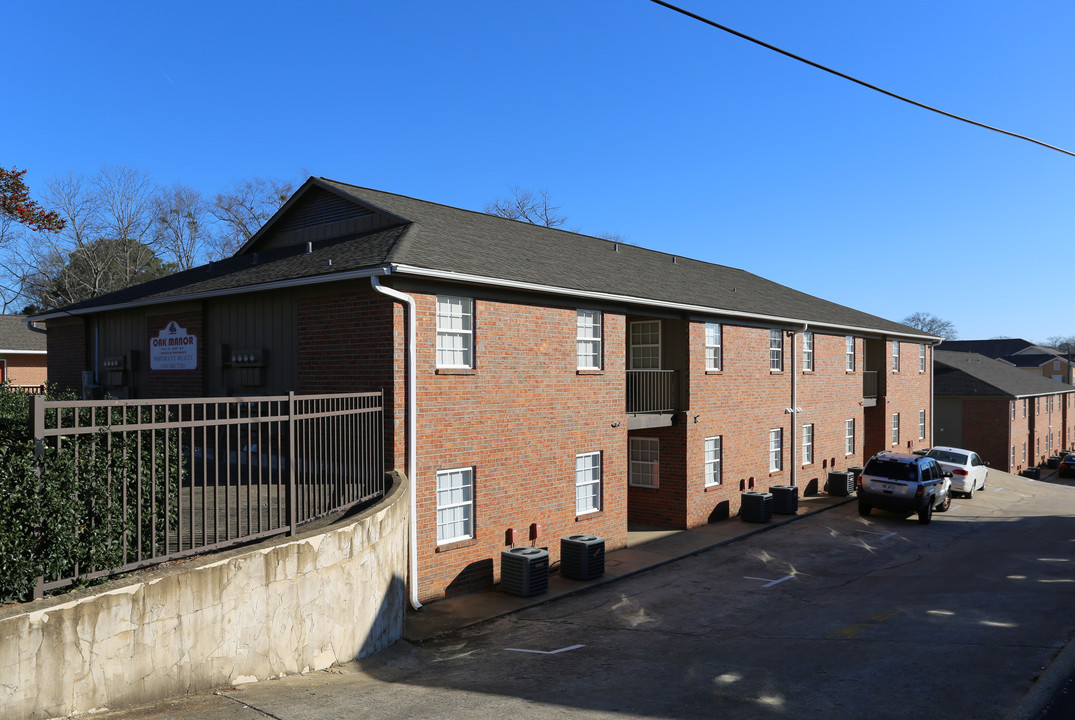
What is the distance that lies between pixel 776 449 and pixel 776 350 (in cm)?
325

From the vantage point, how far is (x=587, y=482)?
55.5ft

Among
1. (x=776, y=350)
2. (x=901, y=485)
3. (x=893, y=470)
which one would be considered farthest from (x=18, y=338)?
(x=901, y=485)

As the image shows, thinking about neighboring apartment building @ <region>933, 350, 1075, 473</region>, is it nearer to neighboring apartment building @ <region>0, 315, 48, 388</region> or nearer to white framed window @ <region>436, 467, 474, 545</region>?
white framed window @ <region>436, 467, 474, 545</region>

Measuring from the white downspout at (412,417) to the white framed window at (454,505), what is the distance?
768mm

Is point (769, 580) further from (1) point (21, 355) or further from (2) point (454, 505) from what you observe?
(1) point (21, 355)

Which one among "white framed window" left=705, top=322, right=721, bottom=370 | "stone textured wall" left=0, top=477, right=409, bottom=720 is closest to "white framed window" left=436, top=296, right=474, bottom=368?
"stone textured wall" left=0, top=477, right=409, bottom=720

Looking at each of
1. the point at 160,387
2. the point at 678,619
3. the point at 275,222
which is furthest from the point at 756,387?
the point at 160,387

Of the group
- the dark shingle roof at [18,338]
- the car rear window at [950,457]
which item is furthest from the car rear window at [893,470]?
the dark shingle roof at [18,338]

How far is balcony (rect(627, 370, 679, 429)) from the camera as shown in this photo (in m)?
19.2

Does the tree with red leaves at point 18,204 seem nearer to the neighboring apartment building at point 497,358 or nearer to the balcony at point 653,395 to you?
the neighboring apartment building at point 497,358

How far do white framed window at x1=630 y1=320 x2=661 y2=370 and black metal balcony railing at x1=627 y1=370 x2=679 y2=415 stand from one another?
0.65 m

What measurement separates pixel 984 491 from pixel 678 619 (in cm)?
2194

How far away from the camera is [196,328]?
17344 millimetres

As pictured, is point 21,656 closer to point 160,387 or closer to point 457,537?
point 457,537
